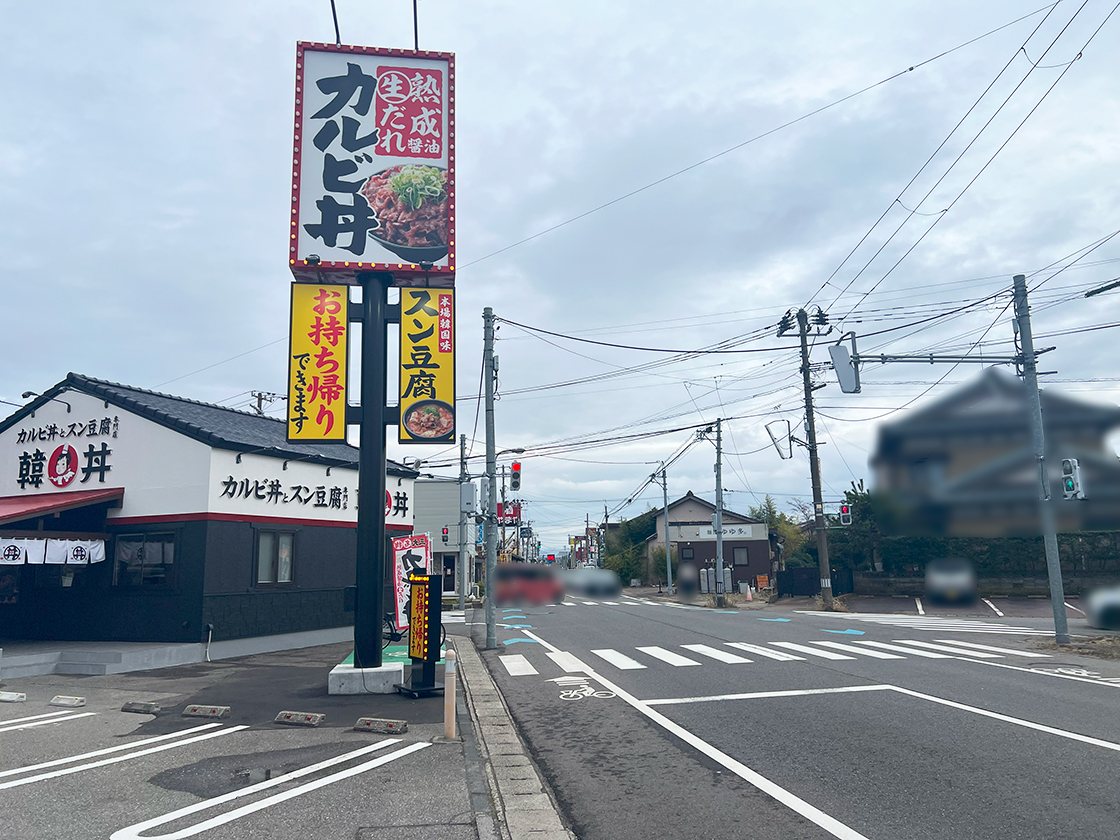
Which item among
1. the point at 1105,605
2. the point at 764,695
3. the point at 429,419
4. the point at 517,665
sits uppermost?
the point at 429,419

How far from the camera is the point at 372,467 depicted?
11.5m

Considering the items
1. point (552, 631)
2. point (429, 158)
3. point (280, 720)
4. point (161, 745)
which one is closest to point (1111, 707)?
point (280, 720)

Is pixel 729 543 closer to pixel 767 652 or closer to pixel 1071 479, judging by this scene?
pixel 767 652

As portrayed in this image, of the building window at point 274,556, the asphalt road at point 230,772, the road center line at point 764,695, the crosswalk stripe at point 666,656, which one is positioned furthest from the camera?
the building window at point 274,556

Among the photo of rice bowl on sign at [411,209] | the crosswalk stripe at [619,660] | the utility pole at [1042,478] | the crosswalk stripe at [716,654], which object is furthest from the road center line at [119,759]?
the crosswalk stripe at [716,654]

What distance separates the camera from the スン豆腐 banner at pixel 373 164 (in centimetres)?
1207

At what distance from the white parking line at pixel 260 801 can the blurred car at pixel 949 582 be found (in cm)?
522

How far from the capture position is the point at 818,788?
234 inches

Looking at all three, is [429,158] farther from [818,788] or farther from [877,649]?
[877,649]

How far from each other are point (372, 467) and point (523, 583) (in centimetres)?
1017

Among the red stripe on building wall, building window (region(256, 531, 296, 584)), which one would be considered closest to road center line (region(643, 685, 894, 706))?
the red stripe on building wall

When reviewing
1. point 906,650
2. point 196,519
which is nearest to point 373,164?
point 196,519

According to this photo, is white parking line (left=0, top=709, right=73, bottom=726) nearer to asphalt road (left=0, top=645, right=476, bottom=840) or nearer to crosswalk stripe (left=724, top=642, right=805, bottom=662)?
asphalt road (left=0, top=645, right=476, bottom=840)

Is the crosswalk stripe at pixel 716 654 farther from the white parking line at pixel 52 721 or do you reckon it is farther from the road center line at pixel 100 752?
the white parking line at pixel 52 721
